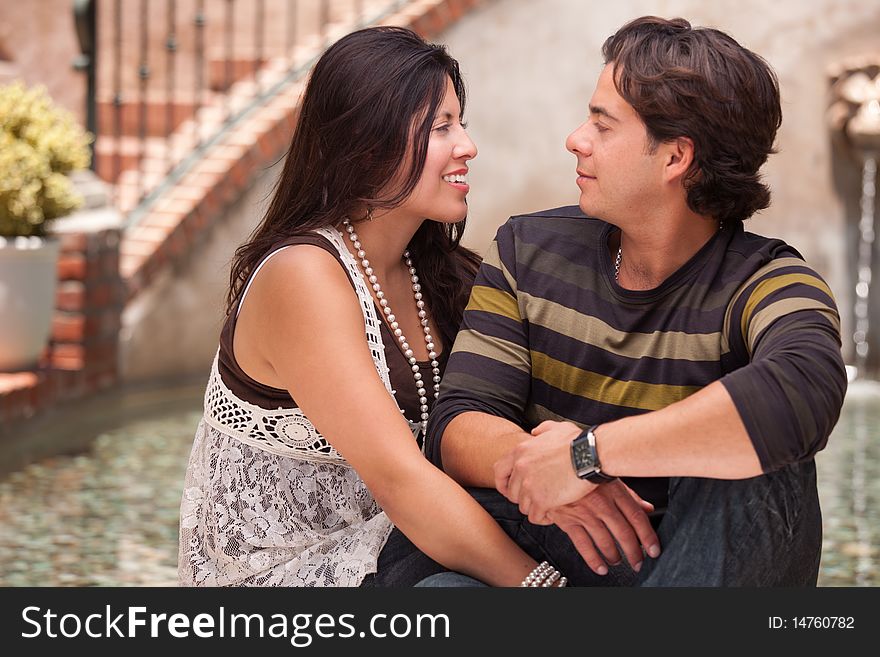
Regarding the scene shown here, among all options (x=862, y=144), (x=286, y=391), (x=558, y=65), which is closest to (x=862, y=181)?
(x=862, y=144)

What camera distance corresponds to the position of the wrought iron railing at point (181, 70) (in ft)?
19.0

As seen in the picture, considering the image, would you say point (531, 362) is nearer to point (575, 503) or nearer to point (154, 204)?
point (575, 503)

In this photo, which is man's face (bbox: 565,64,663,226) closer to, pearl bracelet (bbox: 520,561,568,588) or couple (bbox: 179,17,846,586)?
couple (bbox: 179,17,846,586)

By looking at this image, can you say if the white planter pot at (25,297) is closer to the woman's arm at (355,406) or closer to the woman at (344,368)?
the woman at (344,368)

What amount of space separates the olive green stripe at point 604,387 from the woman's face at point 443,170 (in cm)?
32

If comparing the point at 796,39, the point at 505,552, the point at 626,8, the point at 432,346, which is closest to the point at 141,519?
the point at 432,346

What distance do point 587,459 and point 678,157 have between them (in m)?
0.57

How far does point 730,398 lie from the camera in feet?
5.73

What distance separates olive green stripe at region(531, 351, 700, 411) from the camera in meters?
2.08

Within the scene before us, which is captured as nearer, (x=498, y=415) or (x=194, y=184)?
(x=498, y=415)

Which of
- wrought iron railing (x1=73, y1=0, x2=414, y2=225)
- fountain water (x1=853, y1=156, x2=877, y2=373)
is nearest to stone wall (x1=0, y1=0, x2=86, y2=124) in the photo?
wrought iron railing (x1=73, y1=0, x2=414, y2=225)

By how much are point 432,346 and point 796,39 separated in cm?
449

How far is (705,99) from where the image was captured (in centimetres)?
204

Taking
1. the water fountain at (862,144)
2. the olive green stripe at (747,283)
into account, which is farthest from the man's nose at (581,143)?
the water fountain at (862,144)
